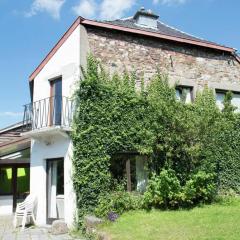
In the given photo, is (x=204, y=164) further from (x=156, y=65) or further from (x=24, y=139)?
(x=24, y=139)

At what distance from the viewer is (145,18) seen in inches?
642

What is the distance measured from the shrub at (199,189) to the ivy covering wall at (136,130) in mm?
500

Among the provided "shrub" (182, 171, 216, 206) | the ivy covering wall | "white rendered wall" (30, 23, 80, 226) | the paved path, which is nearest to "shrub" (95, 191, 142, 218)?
the ivy covering wall

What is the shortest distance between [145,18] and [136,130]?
6.10 metres

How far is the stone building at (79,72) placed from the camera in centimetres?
1318

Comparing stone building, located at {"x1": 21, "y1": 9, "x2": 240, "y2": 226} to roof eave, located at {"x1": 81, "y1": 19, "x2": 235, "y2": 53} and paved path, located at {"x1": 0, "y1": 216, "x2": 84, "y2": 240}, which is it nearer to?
roof eave, located at {"x1": 81, "y1": 19, "x2": 235, "y2": 53}

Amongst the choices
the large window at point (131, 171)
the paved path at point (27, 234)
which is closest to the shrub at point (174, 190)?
the large window at point (131, 171)

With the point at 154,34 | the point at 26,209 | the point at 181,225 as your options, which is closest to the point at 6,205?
the point at 26,209

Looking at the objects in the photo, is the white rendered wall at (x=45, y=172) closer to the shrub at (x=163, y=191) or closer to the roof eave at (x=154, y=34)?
the shrub at (x=163, y=191)

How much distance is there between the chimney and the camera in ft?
53.2

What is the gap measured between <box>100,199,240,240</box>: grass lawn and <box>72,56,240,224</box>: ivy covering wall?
1.70 m

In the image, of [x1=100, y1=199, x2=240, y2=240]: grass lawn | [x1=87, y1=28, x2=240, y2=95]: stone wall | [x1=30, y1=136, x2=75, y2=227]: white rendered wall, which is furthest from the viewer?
[x1=87, y1=28, x2=240, y2=95]: stone wall

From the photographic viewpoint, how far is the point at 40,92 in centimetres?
1480

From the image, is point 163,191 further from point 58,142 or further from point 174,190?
point 58,142
